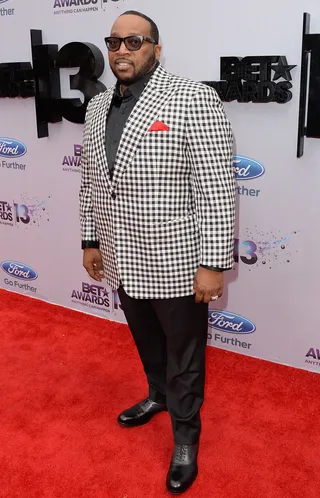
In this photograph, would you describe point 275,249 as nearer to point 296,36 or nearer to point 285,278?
point 285,278

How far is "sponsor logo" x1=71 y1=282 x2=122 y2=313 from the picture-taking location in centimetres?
402

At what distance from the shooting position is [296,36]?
9.15 ft

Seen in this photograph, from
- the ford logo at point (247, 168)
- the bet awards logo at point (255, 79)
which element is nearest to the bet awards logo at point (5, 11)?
the bet awards logo at point (255, 79)

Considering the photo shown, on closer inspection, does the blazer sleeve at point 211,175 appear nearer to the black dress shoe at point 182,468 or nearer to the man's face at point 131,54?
the man's face at point 131,54

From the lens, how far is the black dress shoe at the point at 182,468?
230 cm

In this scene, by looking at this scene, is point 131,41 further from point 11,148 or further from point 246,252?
point 11,148

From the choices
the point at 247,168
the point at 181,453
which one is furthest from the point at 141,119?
the point at 181,453

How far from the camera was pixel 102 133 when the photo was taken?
2.17 m

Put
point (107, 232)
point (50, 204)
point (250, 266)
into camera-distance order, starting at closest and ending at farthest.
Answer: point (107, 232), point (250, 266), point (50, 204)

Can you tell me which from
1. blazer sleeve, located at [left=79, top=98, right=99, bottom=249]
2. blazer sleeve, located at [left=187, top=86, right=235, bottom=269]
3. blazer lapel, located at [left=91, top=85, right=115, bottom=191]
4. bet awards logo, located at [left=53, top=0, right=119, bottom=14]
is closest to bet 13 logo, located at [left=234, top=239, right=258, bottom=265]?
blazer sleeve, located at [left=79, top=98, right=99, bottom=249]

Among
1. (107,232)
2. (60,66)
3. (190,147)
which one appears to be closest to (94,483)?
(107,232)

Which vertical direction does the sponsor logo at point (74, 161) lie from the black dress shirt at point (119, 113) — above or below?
below

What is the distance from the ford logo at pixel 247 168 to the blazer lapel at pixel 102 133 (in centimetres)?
112

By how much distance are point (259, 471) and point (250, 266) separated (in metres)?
1.28
